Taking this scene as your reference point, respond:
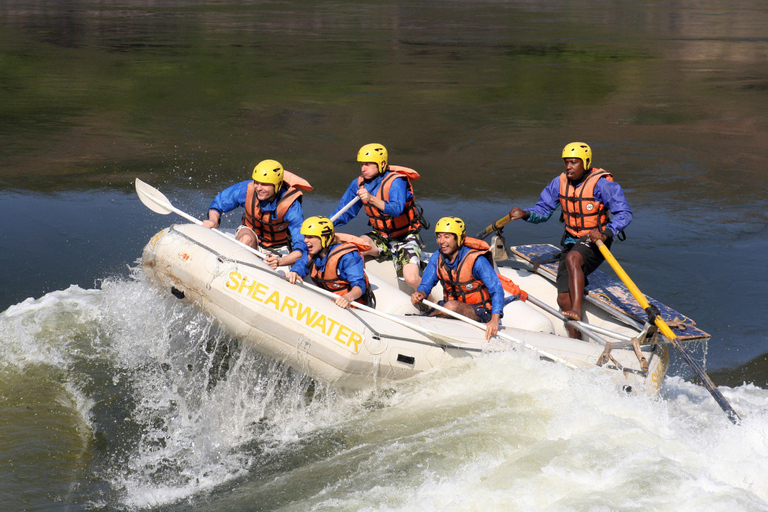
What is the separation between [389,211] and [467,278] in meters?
1.20

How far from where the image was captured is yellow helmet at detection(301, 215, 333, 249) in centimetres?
603

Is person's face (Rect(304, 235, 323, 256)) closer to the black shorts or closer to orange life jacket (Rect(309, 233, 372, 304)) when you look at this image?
orange life jacket (Rect(309, 233, 372, 304))

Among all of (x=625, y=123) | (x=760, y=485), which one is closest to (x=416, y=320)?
(x=760, y=485)

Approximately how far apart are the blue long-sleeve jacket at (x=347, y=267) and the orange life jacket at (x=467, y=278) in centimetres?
71

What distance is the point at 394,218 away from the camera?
734cm

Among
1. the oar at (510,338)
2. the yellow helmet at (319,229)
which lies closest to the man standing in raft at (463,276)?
the oar at (510,338)

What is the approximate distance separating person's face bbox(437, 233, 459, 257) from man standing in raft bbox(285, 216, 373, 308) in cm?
67

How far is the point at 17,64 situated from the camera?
2153 cm

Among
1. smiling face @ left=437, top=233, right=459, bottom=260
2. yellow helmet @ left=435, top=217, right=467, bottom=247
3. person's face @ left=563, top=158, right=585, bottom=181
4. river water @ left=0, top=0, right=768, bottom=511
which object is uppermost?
person's face @ left=563, top=158, right=585, bottom=181

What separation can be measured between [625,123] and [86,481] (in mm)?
14032

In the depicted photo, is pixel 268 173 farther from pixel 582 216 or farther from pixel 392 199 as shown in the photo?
pixel 582 216

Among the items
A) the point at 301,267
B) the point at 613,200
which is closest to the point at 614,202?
the point at 613,200

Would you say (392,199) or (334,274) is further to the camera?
(392,199)

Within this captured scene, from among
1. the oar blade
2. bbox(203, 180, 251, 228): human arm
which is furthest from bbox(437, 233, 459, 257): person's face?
the oar blade
